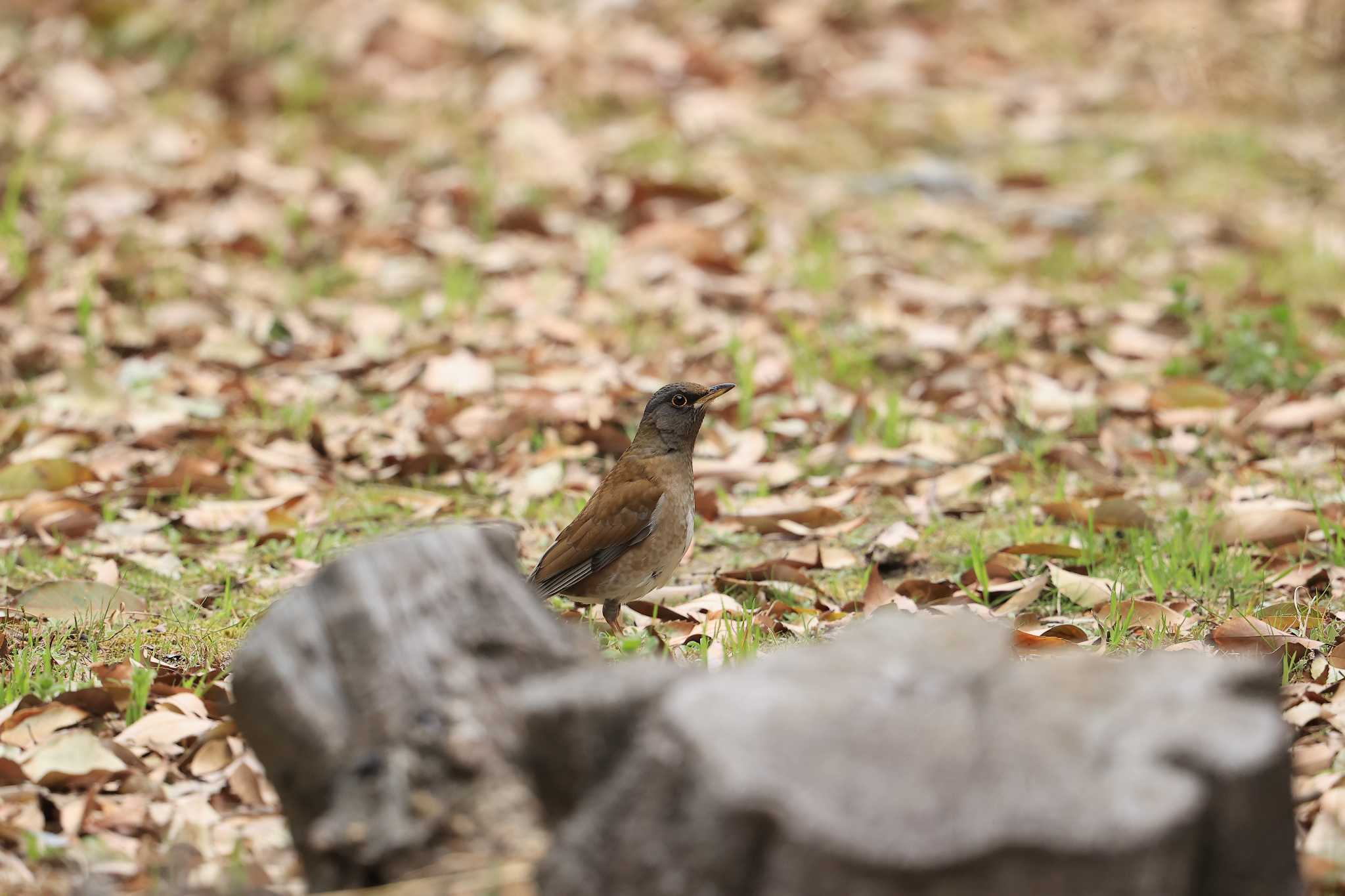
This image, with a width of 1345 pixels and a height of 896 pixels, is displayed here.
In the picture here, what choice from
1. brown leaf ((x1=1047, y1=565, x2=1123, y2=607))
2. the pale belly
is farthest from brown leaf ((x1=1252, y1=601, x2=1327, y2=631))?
the pale belly

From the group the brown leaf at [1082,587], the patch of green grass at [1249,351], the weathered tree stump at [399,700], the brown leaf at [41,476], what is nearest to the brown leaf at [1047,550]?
the brown leaf at [1082,587]

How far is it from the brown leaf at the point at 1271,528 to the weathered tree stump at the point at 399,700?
9.69 feet

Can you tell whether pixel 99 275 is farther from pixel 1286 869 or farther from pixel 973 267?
pixel 1286 869

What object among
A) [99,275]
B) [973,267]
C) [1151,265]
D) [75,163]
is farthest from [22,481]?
[1151,265]

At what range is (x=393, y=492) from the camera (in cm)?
579

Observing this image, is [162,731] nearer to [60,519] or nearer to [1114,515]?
[60,519]

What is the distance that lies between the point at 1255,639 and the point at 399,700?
8.01 ft

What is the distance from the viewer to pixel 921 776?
2.13m

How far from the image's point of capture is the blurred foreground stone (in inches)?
81.6

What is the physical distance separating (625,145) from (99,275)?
378cm

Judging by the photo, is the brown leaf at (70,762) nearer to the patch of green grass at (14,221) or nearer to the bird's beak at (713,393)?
the bird's beak at (713,393)


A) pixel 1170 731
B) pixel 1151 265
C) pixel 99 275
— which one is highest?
pixel 1170 731

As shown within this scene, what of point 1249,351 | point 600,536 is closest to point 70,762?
point 600,536

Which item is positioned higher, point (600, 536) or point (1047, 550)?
point (600, 536)
